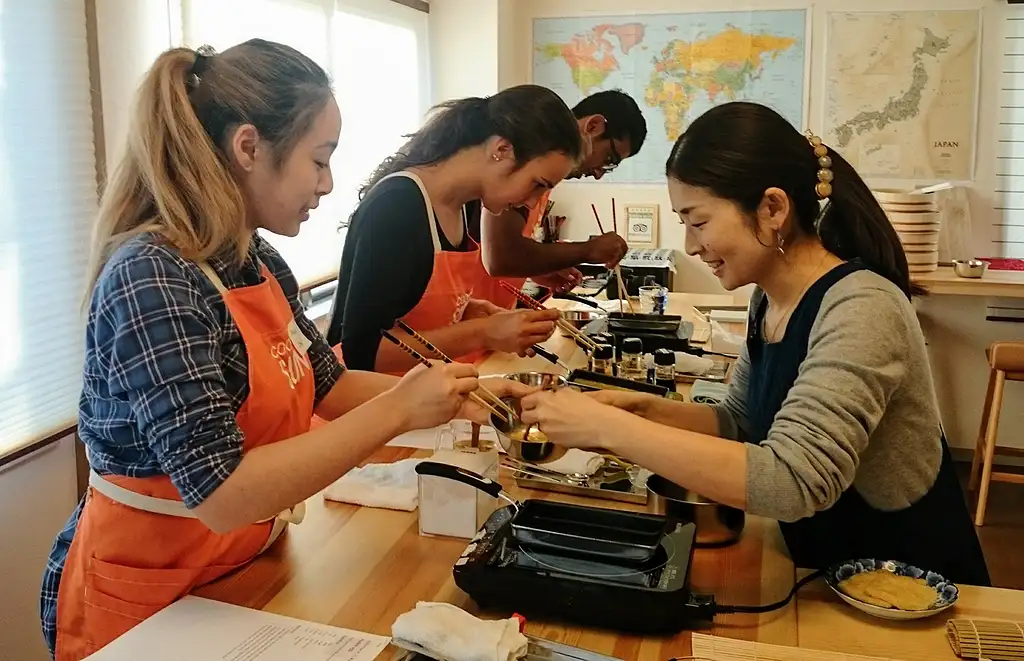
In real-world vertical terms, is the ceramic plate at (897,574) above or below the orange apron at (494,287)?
below

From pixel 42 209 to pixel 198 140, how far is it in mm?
1081

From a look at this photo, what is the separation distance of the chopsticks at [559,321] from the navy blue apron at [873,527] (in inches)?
42.0

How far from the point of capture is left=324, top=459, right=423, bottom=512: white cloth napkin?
61.9 inches

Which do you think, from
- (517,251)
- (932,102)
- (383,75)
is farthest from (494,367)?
(932,102)

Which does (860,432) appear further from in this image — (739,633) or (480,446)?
(480,446)

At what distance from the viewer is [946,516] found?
1.43 m

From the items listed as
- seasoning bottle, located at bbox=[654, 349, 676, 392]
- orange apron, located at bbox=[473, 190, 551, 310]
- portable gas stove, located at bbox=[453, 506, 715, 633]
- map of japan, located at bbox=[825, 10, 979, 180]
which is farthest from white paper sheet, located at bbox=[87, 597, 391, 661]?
map of japan, located at bbox=[825, 10, 979, 180]

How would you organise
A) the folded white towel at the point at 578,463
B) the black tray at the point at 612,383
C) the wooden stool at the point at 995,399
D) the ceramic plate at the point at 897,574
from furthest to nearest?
the wooden stool at the point at 995,399 < the black tray at the point at 612,383 < the folded white towel at the point at 578,463 < the ceramic plate at the point at 897,574

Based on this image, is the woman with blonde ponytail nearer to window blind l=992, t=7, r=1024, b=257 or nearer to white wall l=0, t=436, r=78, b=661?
white wall l=0, t=436, r=78, b=661

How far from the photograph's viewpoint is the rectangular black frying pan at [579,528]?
1.25 m

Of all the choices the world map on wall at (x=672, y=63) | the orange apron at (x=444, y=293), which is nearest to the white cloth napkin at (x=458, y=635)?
the orange apron at (x=444, y=293)

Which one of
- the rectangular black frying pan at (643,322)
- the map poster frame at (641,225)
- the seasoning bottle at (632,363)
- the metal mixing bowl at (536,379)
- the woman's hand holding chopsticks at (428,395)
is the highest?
the map poster frame at (641,225)

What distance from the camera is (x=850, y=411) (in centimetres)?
125

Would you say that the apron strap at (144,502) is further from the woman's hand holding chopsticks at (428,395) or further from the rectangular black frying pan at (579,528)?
the rectangular black frying pan at (579,528)
